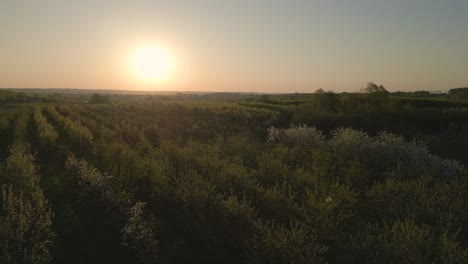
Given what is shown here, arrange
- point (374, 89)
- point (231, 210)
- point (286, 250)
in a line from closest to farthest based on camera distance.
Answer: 1. point (286, 250)
2. point (231, 210)
3. point (374, 89)

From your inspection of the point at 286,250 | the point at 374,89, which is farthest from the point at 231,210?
the point at 374,89

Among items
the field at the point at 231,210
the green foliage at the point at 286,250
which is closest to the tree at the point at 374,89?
the field at the point at 231,210

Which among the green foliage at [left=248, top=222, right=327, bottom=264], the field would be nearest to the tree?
the field

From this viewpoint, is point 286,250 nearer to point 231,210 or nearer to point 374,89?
point 231,210

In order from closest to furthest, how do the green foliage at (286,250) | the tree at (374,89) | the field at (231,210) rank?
1. the green foliage at (286,250)
2. the field at (231,210)
3. the tree at (374,89)

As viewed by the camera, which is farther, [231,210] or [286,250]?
[231,210]

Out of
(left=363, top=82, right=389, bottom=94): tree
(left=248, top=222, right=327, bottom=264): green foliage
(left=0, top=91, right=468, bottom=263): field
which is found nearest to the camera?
(left=248, top=222, right=327, bottom=264): green foliage

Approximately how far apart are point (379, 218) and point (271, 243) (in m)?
3.58

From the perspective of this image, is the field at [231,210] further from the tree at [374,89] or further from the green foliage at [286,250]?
the tree at [374,89]

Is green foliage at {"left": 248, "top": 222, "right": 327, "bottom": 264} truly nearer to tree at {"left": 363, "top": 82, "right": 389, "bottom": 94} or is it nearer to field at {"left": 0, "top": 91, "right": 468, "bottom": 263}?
field at {"left": 0, "top": 91, "right": 468, "bottom": 263}

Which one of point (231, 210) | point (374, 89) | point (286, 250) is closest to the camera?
point (286, 250)

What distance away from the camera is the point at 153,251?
244 inches

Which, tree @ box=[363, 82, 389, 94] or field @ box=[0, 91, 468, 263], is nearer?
field @ box=[0, 91, 468, 263]

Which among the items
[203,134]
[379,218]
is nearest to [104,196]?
[379,218]
